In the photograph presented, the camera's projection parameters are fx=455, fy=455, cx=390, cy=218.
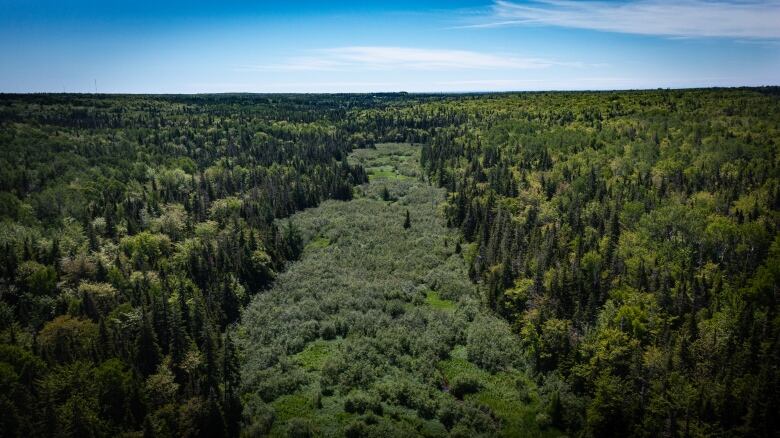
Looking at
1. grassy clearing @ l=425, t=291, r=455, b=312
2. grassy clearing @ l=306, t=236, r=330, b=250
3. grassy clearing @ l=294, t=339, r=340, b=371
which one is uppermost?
grassy clearing @ l=306, t=236, r=330, b=250

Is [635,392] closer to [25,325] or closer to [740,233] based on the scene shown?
[740,233]

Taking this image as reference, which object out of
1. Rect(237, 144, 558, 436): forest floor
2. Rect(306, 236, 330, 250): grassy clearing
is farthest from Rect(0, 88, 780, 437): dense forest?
Rect(306, 236, 330, 250): grassy clearing

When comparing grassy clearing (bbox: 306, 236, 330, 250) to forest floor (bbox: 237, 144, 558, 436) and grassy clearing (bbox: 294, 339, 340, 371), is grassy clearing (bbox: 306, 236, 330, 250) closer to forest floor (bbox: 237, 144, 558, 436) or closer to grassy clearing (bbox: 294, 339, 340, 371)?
forest floor (bbox: 237, 144, 558, 436)

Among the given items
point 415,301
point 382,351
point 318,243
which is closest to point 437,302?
point 415,301

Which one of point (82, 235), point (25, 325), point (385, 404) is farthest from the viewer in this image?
point (82, 235)

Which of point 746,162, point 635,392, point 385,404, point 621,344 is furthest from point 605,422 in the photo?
point 746,162

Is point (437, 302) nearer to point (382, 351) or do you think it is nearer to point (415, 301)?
point (415, 301)

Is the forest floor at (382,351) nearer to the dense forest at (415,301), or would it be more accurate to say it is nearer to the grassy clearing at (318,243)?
the dense forest at (415,301)

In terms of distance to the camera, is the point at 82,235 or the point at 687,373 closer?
the point at 687,373
